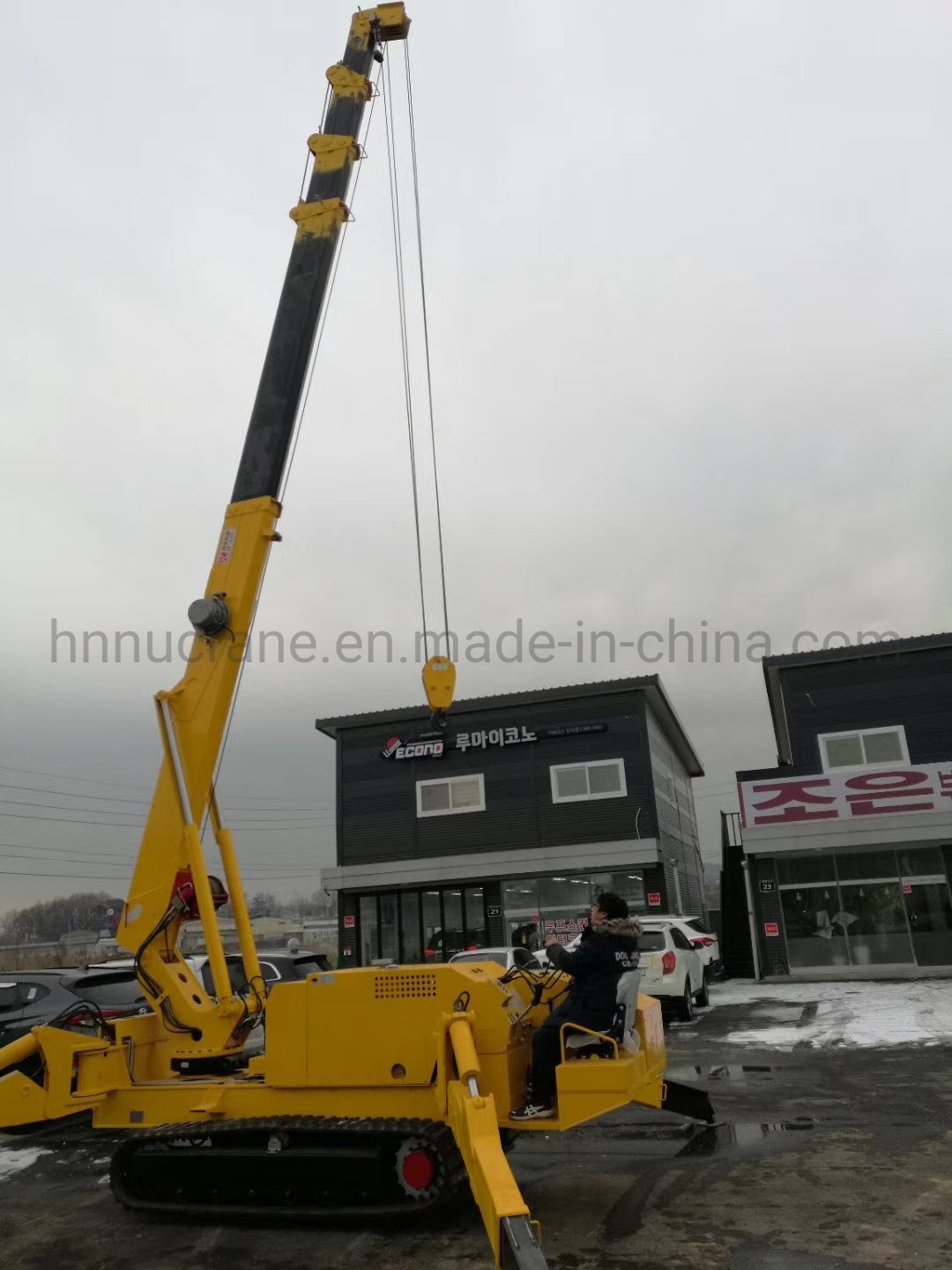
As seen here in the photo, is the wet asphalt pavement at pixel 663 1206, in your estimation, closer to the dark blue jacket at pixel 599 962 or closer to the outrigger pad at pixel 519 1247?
the dark blue jacket at pixel 599 962

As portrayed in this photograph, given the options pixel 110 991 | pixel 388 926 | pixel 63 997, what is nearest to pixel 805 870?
pixel 388 926

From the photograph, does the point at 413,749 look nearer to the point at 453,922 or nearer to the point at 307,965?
the point at 453,922

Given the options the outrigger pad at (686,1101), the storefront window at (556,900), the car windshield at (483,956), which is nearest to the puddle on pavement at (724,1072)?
the outrigger pad at (686,1101)

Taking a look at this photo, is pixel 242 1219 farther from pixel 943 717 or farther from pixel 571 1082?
pixel 943 717

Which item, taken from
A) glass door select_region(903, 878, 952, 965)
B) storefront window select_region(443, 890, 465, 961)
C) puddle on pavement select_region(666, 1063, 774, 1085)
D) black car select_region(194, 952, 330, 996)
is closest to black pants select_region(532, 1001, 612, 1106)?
puddle on pavement select_region(666, 1063, 774, 1085)

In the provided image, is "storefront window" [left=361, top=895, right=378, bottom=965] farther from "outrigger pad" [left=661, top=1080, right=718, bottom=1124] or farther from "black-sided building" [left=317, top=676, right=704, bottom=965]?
"outrigger pad" [left=661, top=1080, right=718, bottom=1124]

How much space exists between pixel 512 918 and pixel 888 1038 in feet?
49.4

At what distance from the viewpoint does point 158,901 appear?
24.5ft

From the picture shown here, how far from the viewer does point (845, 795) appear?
2278 cm

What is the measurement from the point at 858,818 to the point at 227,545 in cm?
1882

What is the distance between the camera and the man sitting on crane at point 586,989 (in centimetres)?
646

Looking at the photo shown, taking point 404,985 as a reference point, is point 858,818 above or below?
above

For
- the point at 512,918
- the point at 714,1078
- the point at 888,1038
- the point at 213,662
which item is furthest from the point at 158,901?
the point at 512,918

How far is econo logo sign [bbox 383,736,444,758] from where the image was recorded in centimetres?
2858
